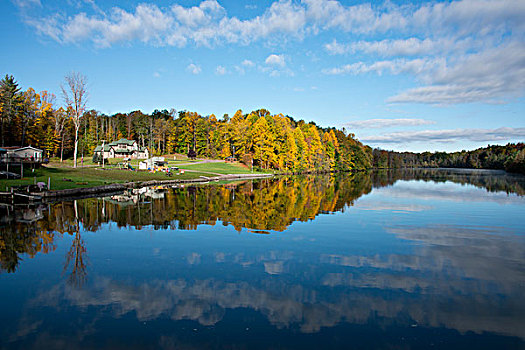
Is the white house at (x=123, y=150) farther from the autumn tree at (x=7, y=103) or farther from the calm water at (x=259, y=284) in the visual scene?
the calm water at (x=259, y=284)

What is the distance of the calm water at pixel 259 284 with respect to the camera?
7.15 metres

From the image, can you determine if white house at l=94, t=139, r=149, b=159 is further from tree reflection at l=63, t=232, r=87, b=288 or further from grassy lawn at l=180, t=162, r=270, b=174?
tree reflection at l=63, t=232, r=87, b=288

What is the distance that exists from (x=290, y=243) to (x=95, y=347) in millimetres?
9538

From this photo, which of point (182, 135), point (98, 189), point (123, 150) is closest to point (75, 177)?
point (98, 189)

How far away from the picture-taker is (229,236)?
53.7 ft

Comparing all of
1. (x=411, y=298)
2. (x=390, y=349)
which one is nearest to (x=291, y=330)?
(x=390, y=349)

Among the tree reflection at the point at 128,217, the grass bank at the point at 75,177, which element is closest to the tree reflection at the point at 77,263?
the tree reflection at the point at 128,217

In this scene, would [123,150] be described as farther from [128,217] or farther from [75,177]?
[128,217]

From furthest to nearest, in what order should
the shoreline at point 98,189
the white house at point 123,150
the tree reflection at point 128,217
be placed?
the white house at point 123,150 → the shoreline at point 98,189 → the tree reflection at point 128,217

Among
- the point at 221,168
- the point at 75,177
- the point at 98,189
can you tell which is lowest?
the point at 98,189

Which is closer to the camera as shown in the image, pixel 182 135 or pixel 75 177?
pixel 75 177

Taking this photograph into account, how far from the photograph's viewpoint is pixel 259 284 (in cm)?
994

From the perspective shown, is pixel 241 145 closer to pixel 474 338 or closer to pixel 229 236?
pixel 229 236

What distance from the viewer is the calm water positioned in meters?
7.15
